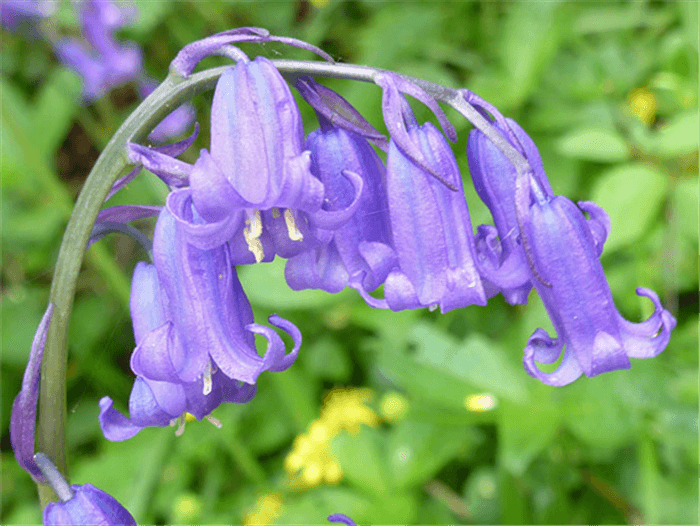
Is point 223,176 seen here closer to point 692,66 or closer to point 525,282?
point 525,282

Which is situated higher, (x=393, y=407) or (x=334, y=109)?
(x=334, y=109)

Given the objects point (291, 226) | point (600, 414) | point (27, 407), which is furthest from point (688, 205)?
point (27, 407)

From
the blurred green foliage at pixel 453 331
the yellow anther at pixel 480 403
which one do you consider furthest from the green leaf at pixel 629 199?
the yellow anther at pixel 480 403

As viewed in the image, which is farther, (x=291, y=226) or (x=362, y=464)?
(x=362, y=464)

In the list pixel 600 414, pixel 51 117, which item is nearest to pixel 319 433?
pixel 600 414

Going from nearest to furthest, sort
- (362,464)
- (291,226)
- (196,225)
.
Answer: (196,225) → (291,226) → (362,464)

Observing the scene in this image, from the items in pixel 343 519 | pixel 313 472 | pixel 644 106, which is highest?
pixel 343 519

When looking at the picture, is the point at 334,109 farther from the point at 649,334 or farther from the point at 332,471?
the point at 332,471

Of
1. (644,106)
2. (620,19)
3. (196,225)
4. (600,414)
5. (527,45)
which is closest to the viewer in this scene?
(196,225)
